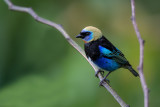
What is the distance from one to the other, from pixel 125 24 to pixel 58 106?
1312 millimetres

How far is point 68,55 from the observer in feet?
12.4

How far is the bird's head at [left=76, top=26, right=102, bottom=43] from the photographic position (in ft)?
10.2

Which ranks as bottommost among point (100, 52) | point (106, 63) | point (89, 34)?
point (106, 63)

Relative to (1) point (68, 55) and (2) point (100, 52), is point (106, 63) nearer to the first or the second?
(2) point (100, 52)

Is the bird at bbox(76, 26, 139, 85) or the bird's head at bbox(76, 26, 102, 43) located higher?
the bird's head at bbox(76, 26, 102, 43)

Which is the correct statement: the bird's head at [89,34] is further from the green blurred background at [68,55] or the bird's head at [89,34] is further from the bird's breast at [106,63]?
the green blurred background at [68,55]

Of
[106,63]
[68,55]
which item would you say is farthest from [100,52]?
[68,55]

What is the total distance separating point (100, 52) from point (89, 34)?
19 cm

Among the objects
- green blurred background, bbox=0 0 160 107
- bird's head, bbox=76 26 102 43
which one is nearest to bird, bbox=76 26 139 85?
bird's head, bbox=76 26 102 43

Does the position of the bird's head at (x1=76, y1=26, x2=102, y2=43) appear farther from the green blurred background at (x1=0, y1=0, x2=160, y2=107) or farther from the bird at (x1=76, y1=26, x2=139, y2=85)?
the green blurred background at (x1=0, y1=0, x2=160, y2=107)

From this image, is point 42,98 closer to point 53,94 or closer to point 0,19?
point 53,94

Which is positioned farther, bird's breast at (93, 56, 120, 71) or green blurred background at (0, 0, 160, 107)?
green blurred background at (0, 0, 160, 107)

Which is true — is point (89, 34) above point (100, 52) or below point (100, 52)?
above

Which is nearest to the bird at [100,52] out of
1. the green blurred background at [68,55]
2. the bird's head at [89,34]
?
the bird's head at [89,34]
